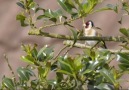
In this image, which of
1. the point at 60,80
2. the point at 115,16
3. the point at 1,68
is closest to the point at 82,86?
the point at 60,80

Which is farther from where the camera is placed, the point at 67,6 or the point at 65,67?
the point at 67,6

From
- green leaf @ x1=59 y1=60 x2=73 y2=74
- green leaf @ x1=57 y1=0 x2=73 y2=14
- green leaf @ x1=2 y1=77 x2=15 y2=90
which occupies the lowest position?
green leaf @ x1=2 y1=77 x2=15 y2=90

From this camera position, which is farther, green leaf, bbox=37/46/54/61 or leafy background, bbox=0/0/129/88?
leafy background, bbox=0/0/129/88

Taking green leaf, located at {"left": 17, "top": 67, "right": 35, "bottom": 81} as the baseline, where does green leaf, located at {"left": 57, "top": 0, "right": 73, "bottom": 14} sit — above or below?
above

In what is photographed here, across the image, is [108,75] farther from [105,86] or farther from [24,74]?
[24,74]

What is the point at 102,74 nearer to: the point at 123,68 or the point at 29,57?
the point at 123,68

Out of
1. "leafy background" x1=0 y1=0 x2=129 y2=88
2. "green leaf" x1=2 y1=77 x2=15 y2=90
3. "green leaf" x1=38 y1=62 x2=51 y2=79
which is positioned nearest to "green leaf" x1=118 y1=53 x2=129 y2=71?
"green leaf" x1=38 y1=62 x2=51 y2=79

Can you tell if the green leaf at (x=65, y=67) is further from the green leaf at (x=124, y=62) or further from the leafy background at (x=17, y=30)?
the leafy background at (x=17, y=30)

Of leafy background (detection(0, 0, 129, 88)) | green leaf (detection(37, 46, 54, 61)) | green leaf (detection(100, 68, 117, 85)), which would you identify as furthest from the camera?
leafy background (detection(0, 0, 129, 88))

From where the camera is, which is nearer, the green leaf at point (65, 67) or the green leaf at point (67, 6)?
the green leaf at point (65, 67)

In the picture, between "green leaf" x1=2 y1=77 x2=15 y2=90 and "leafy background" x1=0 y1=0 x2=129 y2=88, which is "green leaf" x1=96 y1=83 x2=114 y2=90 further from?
"leafy background" x1=0 y1=0 x2=129 y2=88

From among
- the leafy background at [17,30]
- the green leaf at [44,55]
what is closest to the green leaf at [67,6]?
the green leaf at [44,55]

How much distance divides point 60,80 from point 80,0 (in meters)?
0.16

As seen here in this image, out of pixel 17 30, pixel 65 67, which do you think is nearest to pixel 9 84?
pixel 65 67
